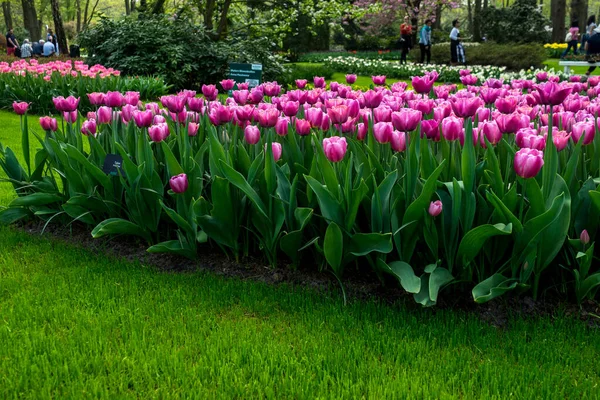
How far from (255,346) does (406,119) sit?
1314mm

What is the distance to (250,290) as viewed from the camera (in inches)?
122

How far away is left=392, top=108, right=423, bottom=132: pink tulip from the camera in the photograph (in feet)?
9.80

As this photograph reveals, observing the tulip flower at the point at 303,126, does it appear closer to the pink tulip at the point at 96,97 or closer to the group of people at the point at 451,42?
the pink tulip at the point at 96,97

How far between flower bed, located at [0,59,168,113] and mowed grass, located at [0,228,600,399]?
7.41 m

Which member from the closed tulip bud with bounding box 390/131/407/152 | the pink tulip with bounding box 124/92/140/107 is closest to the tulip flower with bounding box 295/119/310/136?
the closed tulip bud with bounding box 390/131/407/152

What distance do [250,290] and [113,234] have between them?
1.25 m

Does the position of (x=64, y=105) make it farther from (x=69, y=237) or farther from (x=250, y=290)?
(x=250, y=290)

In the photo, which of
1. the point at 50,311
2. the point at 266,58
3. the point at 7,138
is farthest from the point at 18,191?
the point at 266,58

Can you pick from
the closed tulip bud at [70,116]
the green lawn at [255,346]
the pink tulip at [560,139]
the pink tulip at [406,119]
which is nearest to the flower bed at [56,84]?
the closed tulip bud at [70,116]

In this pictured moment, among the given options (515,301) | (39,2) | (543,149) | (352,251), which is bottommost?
(515,301)

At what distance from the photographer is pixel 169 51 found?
1368 cm

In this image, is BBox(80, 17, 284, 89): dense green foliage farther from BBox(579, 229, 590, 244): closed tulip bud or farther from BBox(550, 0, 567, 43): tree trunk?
BBox(550, 0, 567, 43): tree trunk

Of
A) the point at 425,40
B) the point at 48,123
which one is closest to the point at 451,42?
the point at 425,40

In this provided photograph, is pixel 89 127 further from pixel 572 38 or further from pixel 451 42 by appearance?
pixel 572 38
